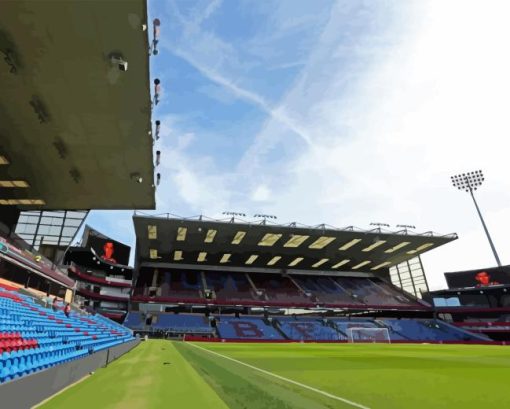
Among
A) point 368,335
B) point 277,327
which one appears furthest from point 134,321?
point 368,335

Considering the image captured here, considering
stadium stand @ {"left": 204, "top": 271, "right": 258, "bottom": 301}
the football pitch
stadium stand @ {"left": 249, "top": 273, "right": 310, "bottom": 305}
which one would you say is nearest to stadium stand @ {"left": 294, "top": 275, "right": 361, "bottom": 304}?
stadium stand @ {"left": 249, "top": 273, "right": 310, "bottom": 305}

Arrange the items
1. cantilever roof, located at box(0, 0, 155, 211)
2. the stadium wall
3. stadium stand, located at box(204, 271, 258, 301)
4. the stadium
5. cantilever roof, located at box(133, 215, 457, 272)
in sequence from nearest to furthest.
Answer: the stadium wall → the stadium → cantilever roof, located at box(0, 0, 155, 211) → cantilever roof, located at box(133, 215, 457, 272) → stadium stand, located at box(204, 271, 258, 301)

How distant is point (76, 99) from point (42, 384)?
11.1 m

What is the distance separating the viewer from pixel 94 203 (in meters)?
22.3

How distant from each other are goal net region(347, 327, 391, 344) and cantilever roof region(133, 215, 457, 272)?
33.2 feet

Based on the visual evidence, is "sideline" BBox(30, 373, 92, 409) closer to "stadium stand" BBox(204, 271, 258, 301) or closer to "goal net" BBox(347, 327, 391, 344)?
"goal net" BBox(347, 327, 391, 344)

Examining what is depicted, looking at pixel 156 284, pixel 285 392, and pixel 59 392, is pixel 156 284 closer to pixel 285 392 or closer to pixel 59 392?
pixel 59 392

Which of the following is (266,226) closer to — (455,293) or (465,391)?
(465,391)

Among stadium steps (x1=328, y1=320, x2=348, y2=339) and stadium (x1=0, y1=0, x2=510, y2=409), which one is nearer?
stadium (x1=0, y1=0, x2=510, y2=409)

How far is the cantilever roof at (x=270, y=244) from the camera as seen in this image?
35.1 metres

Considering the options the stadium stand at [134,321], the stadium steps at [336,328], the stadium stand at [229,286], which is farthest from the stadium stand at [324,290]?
the stadium stand at [134,321]

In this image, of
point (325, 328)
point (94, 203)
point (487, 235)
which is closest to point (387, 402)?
point (94, 203)

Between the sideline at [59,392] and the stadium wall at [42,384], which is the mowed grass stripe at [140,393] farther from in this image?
the stadium wall at [42,384]

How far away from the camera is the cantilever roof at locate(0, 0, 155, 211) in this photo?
958 centimetres
